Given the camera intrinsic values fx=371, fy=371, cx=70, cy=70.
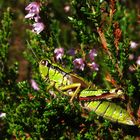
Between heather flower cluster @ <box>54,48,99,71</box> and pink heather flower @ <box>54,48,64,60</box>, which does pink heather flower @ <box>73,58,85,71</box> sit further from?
pink heather flower @ <box>54,48,64,60</box>

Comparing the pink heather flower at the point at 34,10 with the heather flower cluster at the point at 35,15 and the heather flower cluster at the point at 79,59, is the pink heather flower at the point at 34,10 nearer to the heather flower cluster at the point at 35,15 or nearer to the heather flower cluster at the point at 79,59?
the heather flower cluster at the point at 35,15

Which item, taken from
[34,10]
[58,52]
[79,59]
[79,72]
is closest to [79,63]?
[79,59]

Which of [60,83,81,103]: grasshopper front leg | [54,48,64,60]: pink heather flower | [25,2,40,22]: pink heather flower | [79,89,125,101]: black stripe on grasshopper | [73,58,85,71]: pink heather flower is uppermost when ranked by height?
[25,2,40,22]: pink heather flower

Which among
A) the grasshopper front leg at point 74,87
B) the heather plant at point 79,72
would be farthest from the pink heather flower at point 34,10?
the grasshopper front leg at point 74,87

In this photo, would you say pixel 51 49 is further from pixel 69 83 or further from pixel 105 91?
pixel 105 91

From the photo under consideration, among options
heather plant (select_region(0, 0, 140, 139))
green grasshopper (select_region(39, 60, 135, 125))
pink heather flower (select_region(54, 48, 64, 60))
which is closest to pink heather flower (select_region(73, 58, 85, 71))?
heather plant (select_region(0, 0, 140, 139))

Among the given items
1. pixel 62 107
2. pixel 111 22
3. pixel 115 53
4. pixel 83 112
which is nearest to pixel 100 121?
pixel 83 112
